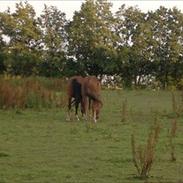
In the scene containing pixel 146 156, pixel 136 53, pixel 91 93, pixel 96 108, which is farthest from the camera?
pixel 136 53

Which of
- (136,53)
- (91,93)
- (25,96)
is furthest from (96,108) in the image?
(136,53)

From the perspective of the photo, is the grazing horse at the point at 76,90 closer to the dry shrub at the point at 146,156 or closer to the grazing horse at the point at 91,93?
the grazing horse at the point at 91,93

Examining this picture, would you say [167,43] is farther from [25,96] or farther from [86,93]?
[86,93]

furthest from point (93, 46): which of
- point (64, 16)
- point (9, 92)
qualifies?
point (9, 92)

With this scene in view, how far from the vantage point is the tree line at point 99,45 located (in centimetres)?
4381

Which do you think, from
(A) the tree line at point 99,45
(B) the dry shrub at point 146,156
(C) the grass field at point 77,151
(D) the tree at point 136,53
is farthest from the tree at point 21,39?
(B) the dry shrub at point 146,156

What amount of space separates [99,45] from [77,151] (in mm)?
33502

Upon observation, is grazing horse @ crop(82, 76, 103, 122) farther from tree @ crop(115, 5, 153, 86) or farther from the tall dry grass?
tree @ crop(115, 5, 153, 86)

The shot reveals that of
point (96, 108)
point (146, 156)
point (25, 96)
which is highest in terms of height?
point (25, 96)

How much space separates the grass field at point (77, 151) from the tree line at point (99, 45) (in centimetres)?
2628

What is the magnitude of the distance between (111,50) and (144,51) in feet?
8.30

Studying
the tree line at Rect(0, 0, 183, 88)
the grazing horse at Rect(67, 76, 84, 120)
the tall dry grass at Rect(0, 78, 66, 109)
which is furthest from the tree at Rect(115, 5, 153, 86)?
the grazing horse at Rect(67, 76, 84, 120)

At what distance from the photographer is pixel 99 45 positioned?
44125 millimetres

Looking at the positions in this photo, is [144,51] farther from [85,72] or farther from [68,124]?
[68,124]
